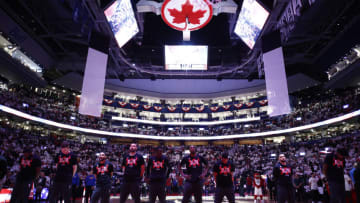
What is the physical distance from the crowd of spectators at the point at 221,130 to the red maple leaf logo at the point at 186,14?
19.7 metres

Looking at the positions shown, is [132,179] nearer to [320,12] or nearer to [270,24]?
[270,24]

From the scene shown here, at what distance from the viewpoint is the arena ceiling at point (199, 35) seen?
15.2 meters

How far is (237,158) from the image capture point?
96.9 feet

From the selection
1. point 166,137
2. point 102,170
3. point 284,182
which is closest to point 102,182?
point 102,170

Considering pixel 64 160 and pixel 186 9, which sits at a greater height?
pixel 186 9

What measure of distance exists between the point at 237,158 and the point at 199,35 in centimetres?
1970

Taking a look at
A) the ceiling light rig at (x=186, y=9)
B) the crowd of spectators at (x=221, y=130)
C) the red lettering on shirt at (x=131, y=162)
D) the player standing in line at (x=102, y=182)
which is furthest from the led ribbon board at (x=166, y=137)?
the red lettering on shirt at (x=131, y=162)

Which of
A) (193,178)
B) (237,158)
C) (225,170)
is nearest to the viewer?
(193,178)

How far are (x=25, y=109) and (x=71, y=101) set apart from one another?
15539 mm

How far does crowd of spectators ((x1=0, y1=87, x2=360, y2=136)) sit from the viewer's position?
25.0 meters

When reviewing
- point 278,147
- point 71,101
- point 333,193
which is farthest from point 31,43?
point 278,147

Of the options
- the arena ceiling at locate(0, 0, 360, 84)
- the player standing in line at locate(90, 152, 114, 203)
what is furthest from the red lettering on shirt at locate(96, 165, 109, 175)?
the arena ceiling at locate(0, 0, 360, 84)

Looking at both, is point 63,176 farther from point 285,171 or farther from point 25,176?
point 285,171

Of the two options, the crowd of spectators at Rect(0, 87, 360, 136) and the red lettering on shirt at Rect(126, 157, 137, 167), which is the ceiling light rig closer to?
the red lettering on shirt at Rect(126, 157, 137, 167)
